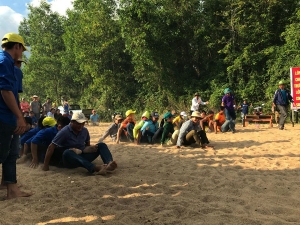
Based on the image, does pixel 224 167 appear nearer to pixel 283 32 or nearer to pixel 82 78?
pixel 283 32

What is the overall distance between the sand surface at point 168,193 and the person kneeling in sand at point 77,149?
0.16 m

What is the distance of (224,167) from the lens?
511cm

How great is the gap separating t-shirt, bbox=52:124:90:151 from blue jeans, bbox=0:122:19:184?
1181 mm

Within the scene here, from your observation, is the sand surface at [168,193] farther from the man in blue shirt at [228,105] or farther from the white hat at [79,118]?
the man in blue shirt at [228,105]

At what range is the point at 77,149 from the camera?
4.72 metres

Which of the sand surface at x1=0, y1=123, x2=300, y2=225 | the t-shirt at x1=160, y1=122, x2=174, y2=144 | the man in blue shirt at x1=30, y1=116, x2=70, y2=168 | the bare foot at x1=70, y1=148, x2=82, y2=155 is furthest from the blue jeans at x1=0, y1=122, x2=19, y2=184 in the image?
the t-shirt at x1=160, y1=122, x2=174, y2=144

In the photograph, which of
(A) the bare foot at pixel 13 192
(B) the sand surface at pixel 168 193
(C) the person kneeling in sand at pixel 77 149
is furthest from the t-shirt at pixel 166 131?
(A) the bare foot at pixel 13 192

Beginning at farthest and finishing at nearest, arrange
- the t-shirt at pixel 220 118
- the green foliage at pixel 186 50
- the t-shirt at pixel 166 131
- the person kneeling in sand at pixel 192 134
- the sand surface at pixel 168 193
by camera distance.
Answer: the green foliage at pixel 186 50 → the t-shirt at pixel 220 118 → the t-shirt at pixel 166 131 → the person kneeling in sand at pixel 192 134 → the sand surface at pixel 168 193

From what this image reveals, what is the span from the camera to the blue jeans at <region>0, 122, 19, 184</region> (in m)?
2.99

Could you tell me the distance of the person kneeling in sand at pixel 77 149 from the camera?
4.46 m

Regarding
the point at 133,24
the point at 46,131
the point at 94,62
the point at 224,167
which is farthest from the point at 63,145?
the point at 94,62

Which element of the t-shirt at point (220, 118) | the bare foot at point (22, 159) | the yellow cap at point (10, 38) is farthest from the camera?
the t-shirt at point (220, 118)

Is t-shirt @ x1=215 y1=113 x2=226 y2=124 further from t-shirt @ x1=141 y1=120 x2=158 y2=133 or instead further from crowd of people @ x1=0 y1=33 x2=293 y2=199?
t-shirt @ x1=141 y1=120 x2=158 y2=133

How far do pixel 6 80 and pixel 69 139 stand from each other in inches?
76.2
